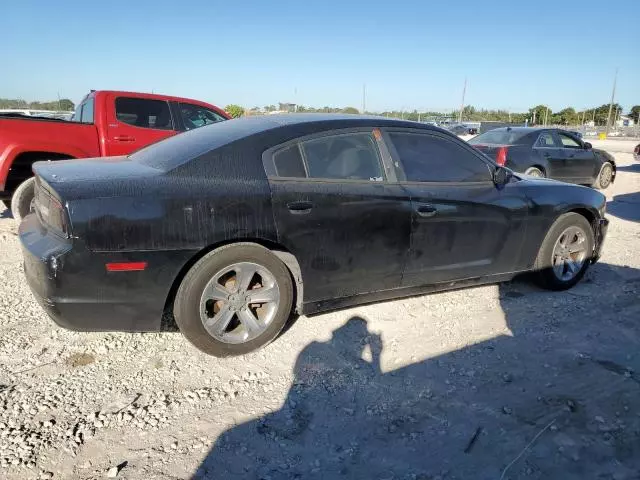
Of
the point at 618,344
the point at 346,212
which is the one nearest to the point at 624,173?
the point at 618,344

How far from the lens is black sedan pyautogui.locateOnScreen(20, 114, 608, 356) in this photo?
8.74 feet

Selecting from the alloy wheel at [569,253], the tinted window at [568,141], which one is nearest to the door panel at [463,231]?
the alloy wheel at [569,253]

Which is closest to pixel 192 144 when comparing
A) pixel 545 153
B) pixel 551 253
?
pixel 551 253

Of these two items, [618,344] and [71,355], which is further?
[618,344]

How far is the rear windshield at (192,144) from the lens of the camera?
3.08 meters

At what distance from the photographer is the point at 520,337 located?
11.5ft

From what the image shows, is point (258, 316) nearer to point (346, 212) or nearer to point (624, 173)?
point (346, 212)

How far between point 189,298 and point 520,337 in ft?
7.84

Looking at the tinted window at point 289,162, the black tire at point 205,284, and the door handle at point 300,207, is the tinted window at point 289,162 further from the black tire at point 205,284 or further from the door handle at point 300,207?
the black tire at point 205,284

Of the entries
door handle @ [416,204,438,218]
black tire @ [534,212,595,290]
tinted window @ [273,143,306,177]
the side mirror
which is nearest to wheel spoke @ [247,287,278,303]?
tinted window @ [273,143,306,177]

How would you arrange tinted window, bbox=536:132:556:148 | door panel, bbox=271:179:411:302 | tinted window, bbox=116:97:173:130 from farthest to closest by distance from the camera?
tinted window, bbox=536:132:556:148, tinted window, bbox=116:97:173:130, door panel, bbox=271:179:411:302

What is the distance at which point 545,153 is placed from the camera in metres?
9.16

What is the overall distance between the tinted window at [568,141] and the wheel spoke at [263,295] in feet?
28.6

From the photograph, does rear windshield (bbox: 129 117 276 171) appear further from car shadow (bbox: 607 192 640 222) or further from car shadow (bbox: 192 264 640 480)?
car shadow (bbox: 607 192 640 222)
